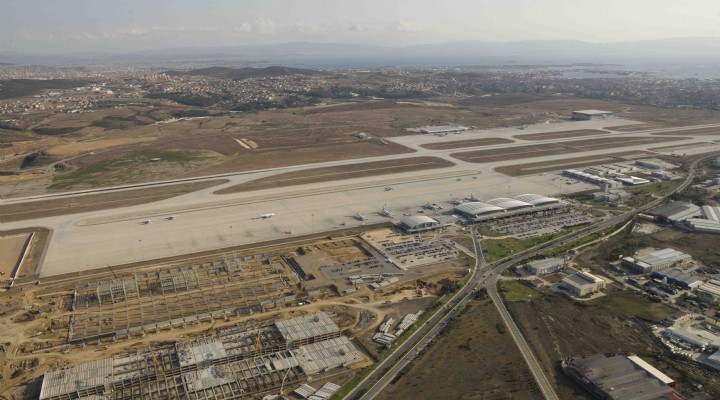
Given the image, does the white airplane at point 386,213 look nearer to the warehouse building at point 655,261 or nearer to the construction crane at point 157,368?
the warehouse building at point 655,261

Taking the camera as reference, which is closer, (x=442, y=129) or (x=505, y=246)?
(x=505, y=246)

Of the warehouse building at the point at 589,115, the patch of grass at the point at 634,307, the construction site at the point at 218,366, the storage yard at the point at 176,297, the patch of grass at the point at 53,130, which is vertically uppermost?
the warehouse building at the point at 589,115

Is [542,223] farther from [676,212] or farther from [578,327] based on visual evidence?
[578,327]

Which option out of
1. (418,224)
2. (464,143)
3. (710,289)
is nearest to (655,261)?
(710,289)

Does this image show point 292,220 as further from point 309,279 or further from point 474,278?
point 474,278

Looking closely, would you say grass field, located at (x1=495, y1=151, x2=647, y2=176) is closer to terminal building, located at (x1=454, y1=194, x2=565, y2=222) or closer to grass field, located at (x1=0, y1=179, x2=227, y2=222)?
terminal building, located at (x1=454, y1=194, x2=565, y2=222)

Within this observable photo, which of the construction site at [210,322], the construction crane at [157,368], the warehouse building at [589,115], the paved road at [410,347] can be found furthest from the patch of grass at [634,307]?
the warehouse building at [589,115]
